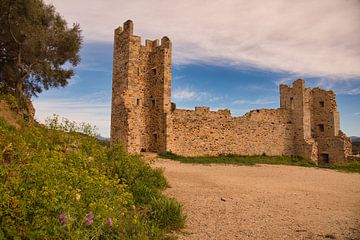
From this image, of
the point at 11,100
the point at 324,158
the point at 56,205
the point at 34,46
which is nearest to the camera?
the point at 56,205

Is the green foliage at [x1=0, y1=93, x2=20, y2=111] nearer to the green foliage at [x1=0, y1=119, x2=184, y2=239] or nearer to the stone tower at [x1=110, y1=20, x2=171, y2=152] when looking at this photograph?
the green foliage at [x1=0, y1=119, x2=184, y2=239]

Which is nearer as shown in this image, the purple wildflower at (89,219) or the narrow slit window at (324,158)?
the purple wildflower at (89,219)

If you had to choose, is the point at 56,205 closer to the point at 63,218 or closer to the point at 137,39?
the point at 63,218

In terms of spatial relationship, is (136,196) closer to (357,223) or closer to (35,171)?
(35,171)

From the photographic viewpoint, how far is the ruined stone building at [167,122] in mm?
20913

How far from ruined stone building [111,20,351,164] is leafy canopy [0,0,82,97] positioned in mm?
3676

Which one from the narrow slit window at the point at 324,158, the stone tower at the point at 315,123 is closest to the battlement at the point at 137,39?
the stone tower at the point at 315,123

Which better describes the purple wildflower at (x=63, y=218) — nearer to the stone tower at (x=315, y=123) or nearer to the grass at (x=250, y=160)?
the grass at (x=250, y=160)

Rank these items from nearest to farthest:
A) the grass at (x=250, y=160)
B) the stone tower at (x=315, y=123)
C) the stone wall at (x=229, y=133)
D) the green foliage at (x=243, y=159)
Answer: the grass at (x=250, y=160) → the green foliage at (x=243, y=159) → the stone wall at (x=229, y=133) → the stone tower at (x=315, y=123)

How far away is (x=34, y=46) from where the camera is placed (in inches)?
637

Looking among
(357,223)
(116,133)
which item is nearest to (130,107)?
(116,133)

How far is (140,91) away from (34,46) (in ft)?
24.9

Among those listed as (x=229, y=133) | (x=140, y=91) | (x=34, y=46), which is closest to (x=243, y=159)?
(x=229, y=133)

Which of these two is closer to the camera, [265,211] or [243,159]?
[265,211]
